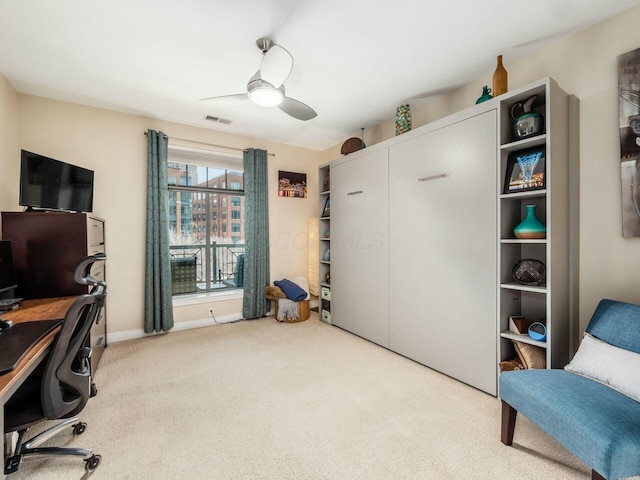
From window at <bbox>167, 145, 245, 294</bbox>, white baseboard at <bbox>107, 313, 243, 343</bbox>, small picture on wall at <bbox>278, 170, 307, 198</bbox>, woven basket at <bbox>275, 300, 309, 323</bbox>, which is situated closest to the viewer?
white baseboard at <bbox>107, 313, 243, 343</bbox>

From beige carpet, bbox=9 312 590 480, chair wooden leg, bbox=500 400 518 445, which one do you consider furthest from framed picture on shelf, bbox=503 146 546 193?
beige carpet, bbox=9 312 590 480

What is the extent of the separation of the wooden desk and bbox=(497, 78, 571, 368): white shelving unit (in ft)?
8.87

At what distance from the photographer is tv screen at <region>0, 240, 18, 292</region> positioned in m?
1.97

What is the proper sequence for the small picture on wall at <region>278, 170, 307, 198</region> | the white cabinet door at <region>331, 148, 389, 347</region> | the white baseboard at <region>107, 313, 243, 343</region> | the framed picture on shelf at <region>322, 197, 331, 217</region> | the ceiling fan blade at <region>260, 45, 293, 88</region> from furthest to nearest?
the small picture on wall at <region>278, 170, 307, 198</region> < the framed picture on shelf at <region>322, 197, 331, 217</region> < the white baseboard at <region>107, 313, 243, 343</region> < the white cabinet door at <region>331, 148, 389, 347</region> < the ceiling fan blade at <region>260, 45, 293, 88</region>

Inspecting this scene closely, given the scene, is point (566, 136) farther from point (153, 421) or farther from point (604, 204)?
point (153, 421)

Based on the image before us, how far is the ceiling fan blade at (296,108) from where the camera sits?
236 cm

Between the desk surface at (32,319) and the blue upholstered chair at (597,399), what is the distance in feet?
7.38

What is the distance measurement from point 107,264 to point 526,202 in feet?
13.9

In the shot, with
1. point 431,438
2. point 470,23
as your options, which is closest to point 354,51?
point 470,23

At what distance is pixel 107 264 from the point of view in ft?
10.8

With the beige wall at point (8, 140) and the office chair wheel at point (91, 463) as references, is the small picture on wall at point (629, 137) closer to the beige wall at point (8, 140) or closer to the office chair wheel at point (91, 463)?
the office chair wheel at point (91, 463)

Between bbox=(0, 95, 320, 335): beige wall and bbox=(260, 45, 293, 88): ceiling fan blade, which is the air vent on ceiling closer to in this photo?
bbox=(0, 95, 320, 335): beige wall

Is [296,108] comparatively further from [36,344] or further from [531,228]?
[36,344]

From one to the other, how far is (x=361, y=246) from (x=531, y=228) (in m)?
1.74
